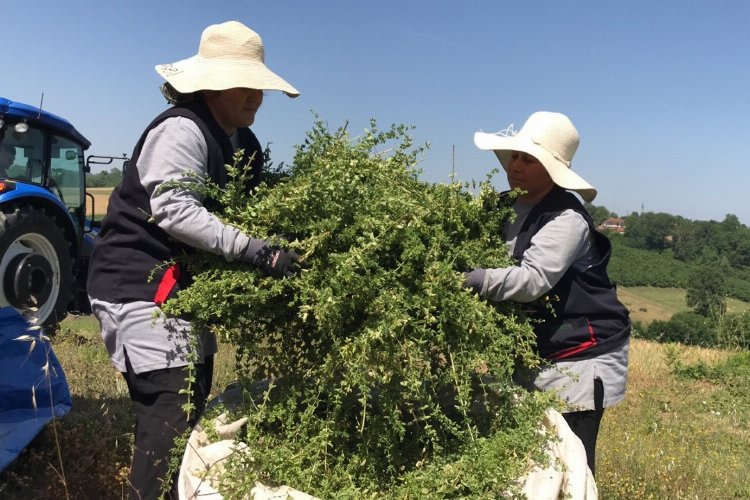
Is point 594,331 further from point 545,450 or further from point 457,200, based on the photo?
point 457,200

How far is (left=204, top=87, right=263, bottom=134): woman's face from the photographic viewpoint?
2.30 m

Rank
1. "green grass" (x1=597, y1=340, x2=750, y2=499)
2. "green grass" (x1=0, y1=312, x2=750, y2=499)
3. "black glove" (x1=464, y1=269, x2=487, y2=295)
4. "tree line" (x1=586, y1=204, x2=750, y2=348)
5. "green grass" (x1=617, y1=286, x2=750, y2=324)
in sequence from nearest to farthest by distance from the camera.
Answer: "black glove" (x1=464, y1=269, x2=487, y2=295) < "green grass" (x1=0, y1=312, x2=750, y2=499) < "green grass" (x1=597, y1=340, x2=750, y2=499) < "tree line" (x1=586, y1=204, x2=750, y2=348) < "green grass" (x1=617, y1=286, x2=750, y2=324)

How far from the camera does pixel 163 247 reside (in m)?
2.19

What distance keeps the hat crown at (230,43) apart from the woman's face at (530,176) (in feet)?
3.85

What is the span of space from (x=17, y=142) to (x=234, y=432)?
677cm

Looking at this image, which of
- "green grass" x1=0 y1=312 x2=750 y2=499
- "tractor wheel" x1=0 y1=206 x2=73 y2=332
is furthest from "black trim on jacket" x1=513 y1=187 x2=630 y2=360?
"tractor wheel" x1=0 y1=206 x2=73 y2=332

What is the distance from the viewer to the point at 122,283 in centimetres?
219

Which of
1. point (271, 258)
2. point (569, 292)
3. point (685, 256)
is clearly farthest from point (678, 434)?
point (685, 256)

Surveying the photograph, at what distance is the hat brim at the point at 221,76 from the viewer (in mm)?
2215

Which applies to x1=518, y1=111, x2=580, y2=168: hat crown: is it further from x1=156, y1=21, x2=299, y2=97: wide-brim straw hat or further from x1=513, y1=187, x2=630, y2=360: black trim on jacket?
x1=156, y1=21, x2=299, y2=97: wide-brim straw hat

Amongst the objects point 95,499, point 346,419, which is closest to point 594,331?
point 346,419

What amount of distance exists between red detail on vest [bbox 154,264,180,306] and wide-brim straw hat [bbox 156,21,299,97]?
67cm

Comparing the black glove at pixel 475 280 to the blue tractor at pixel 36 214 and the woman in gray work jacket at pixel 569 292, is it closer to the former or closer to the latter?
the woman in gray work jacket at pixel 569 292

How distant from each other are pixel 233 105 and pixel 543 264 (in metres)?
1.36
